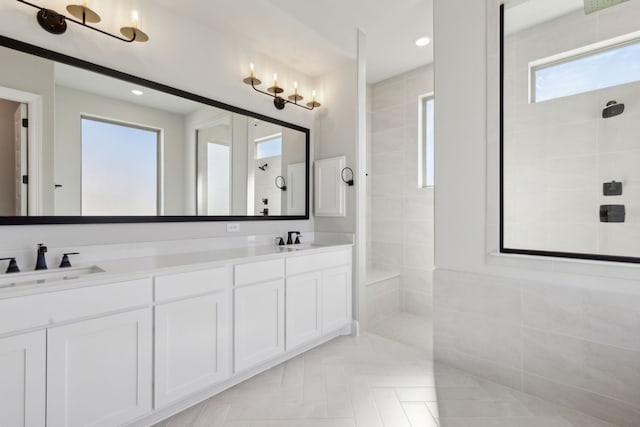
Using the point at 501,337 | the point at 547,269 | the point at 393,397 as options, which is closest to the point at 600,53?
the point at 547,269

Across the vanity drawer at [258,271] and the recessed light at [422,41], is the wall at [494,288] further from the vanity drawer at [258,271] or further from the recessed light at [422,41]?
the vanity drawer at [258,271]

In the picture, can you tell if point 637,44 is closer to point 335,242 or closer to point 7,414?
point 335,242

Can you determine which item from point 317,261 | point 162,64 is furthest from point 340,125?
point 162,64

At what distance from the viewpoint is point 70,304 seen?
1322 millimetres

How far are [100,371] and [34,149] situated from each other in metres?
1.22

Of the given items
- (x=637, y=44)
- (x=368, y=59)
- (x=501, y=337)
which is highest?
(x=368, y=59)

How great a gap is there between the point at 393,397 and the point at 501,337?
0.84 meters

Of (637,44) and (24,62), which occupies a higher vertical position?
(637,44)

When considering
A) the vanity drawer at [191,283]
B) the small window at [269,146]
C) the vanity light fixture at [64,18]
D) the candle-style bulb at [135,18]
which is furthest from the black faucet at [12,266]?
the small window at [269,146]

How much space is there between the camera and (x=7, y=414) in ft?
3.91

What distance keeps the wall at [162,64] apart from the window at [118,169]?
13cm

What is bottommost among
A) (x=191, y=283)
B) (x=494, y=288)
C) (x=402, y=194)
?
(x=494, y=288)

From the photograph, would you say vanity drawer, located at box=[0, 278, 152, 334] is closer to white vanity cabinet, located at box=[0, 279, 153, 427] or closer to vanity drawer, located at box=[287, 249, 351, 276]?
white vanity cabinet, located at box=[0, 279, 153, 427]

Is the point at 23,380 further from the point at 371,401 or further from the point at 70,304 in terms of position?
the point at 371,401
